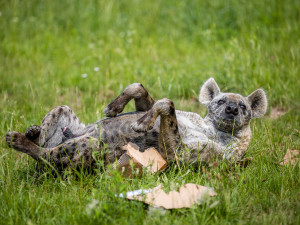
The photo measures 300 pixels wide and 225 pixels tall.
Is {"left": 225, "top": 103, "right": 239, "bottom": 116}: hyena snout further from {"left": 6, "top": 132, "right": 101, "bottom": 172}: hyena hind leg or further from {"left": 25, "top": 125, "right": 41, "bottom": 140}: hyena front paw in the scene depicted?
{"left": 25, "top": 125, "right": 41, "bottom": 140}: hyena front paw

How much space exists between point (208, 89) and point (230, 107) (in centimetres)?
62

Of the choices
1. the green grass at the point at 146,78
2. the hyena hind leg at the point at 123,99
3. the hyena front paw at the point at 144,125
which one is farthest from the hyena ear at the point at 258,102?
the hyena front paw at the point at 144,125

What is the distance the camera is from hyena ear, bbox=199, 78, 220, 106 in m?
4.34

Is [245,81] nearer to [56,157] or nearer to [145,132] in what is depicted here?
[145,132]

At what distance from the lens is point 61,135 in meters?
3.75

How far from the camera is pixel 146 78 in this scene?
6105 mm

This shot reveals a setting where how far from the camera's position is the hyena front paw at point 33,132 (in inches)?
→ 137

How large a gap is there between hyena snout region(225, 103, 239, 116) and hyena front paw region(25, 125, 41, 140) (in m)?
1.95

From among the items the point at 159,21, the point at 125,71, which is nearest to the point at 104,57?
the point at 125,71

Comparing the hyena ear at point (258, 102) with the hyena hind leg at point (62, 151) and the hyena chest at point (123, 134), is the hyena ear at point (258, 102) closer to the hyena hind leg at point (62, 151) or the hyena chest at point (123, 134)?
the hyena chest at point (123, 134)

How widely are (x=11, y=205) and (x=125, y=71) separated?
3892mm

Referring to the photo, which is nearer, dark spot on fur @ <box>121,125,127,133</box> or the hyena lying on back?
the hyena lying on back

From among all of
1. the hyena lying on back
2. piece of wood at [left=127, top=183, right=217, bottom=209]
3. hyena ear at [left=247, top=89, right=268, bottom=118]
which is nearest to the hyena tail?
the hyena lying on back

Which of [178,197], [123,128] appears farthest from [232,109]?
[178,197]
